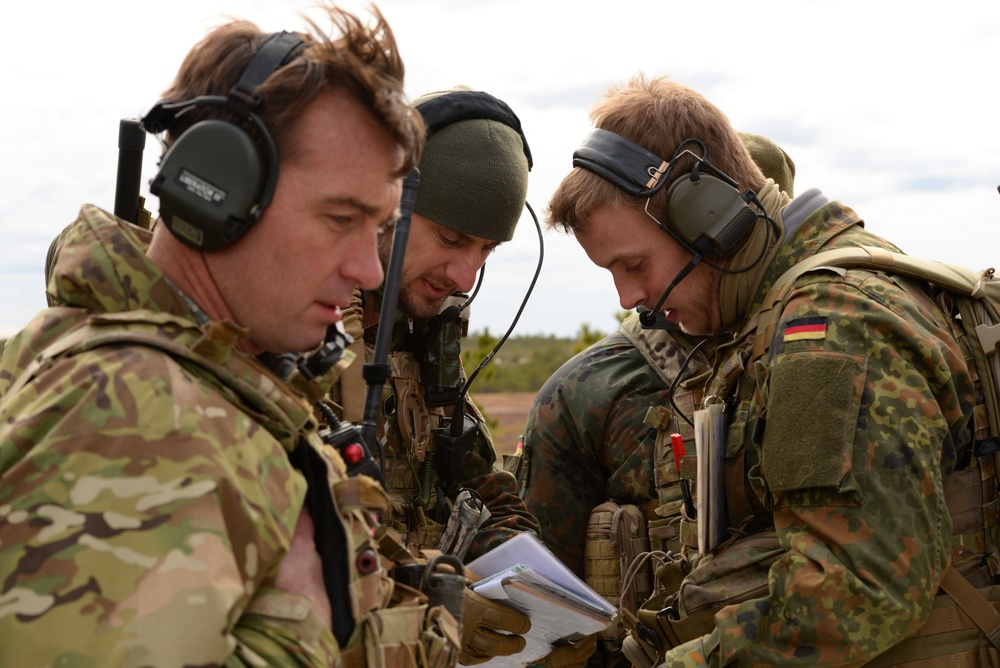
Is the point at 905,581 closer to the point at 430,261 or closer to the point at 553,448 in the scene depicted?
the point at 430,261

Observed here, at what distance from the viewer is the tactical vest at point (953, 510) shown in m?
3.11

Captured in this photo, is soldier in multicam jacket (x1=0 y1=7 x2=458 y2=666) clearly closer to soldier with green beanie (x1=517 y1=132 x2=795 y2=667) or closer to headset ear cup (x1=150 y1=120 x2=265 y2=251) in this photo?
headset ear cup (x1=150 y1=120 x2=265 y2=251)

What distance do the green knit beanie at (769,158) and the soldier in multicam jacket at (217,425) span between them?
3.16 metres

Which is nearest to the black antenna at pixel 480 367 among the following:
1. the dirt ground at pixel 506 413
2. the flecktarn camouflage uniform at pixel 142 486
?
the flecktarn camouflage uniform at pixel 142 486

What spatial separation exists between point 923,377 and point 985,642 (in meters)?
0.88

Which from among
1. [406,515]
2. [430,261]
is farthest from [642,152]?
[406,515]

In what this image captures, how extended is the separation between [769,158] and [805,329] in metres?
2.19

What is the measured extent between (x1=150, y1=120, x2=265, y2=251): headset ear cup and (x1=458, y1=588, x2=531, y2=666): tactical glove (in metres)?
1.49

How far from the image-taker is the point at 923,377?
2979 millimetres

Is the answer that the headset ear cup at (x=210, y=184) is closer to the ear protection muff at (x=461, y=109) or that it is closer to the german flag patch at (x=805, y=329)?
the german flag patch at (x=805, y=329)

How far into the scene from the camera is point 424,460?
388 centimetres

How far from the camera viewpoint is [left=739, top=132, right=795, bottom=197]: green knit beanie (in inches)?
197

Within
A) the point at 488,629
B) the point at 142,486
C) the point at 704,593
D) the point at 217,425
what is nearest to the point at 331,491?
the point at 217,425

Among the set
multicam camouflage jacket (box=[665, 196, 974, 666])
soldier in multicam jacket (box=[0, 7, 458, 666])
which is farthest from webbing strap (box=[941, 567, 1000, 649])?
soldier in multicam jacket (box=[0, 7, 458, 666])
